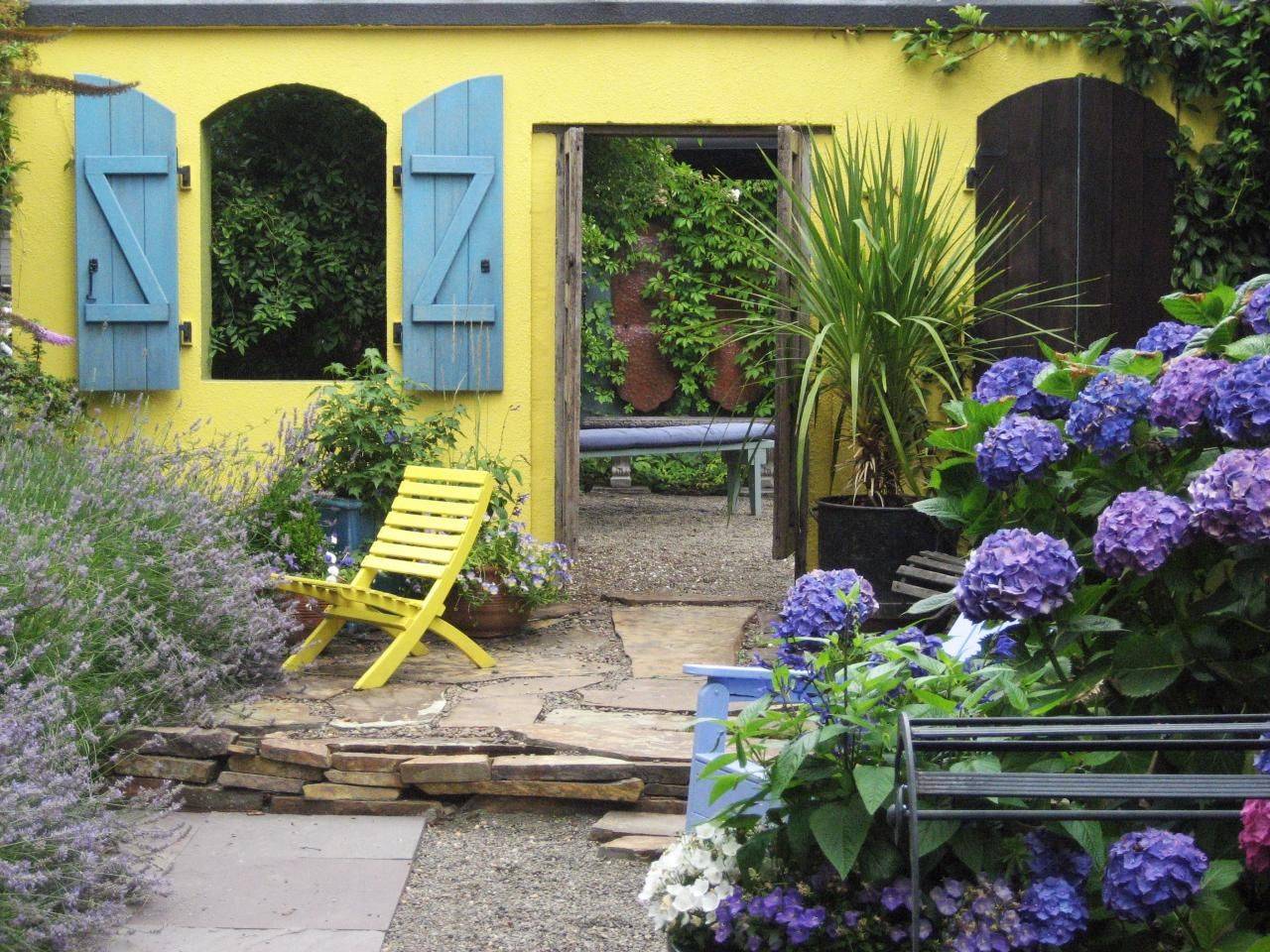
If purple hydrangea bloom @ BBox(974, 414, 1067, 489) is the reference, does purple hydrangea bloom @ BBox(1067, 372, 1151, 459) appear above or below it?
above

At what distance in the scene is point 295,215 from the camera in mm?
8648

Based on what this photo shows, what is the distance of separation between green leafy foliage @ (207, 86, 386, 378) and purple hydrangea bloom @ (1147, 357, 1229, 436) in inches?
279

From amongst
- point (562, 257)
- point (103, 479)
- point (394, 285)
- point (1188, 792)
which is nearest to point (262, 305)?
point (394, 285)

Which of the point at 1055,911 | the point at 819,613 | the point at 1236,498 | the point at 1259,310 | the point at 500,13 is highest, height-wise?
the point at 500,13

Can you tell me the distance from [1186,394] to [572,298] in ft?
14.5

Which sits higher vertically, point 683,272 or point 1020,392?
point 683,272

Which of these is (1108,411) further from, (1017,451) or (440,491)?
(440,491)

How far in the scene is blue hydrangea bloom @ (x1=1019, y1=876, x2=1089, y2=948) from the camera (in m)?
1.87

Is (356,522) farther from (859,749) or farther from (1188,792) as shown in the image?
(1188,792)

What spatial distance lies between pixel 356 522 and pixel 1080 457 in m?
3.94

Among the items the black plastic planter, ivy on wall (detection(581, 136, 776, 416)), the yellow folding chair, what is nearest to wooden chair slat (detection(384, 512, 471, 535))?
the yellow folding chair

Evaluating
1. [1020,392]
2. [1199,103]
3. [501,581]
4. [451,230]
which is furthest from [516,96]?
[1020,392]

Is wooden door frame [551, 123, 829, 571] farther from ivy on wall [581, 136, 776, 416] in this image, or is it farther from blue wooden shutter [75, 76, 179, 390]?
ivy on wall [581, 136, 776, 416]

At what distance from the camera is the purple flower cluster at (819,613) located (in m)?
2.22
